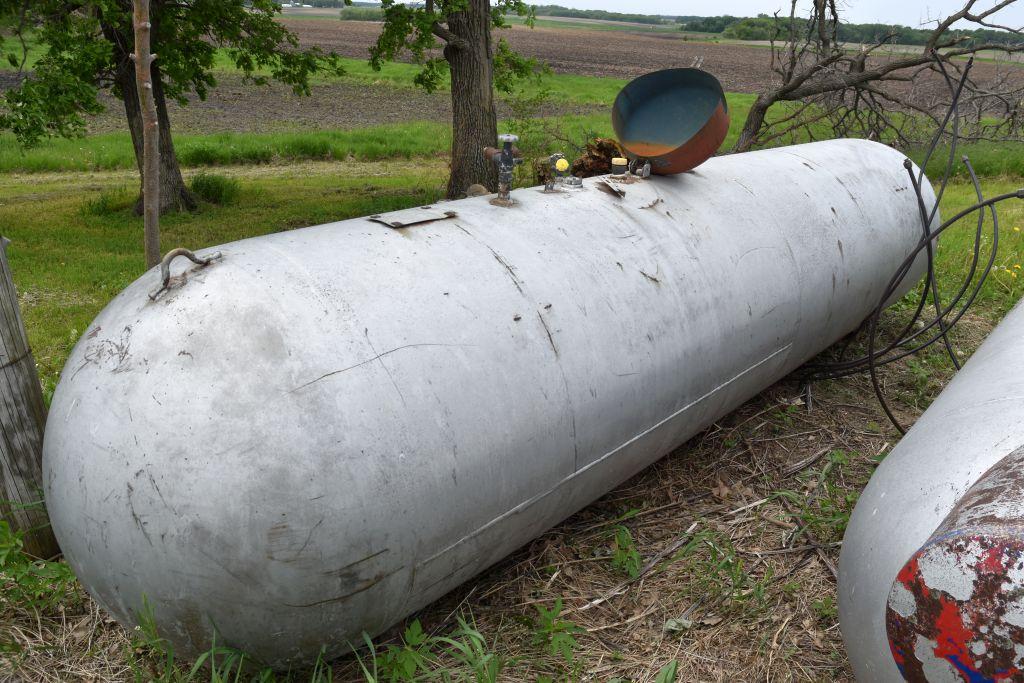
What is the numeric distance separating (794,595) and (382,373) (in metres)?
1.94

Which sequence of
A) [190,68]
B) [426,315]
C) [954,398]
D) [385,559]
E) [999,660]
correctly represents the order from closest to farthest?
[999,660] → [385,559] → [426,315] → [954,398] → [190,68]

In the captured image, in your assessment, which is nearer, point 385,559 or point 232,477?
point 232,477

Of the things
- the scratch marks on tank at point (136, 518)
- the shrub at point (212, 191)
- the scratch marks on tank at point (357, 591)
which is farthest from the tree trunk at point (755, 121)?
the scratch marks on tank at point (136, 518)

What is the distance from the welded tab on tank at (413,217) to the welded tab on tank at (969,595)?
1806mm

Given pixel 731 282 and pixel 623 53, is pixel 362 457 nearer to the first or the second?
pixel 731 282

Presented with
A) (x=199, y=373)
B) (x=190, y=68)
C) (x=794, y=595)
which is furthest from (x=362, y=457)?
(x=190, y=68)

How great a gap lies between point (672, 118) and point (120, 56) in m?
7.21

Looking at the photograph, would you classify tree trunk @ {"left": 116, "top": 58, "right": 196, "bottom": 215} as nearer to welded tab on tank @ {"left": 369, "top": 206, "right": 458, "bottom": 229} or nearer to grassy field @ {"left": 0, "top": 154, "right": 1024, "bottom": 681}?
grassy field @ {"left": 0, "top": 154, "right": 1024, "bottom": 681}

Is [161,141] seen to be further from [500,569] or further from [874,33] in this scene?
[874,33]

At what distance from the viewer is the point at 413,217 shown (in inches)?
110

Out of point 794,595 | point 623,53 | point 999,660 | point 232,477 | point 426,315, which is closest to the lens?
point 999,660

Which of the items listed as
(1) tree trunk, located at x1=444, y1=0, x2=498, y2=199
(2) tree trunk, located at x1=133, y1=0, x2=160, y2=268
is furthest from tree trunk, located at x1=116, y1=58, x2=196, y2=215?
(2) tree trunk, located at x1=133, y1=0, x2=160, y2=268

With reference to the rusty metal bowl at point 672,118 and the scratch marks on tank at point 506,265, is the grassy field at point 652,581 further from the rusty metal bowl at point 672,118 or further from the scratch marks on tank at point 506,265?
the rusty metal bowl at point 672,118

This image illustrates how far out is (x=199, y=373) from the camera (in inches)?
78.4
